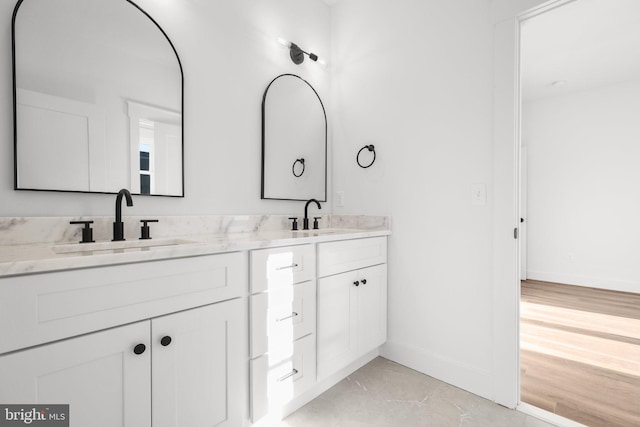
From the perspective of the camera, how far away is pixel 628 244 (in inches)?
156

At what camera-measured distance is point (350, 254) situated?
1860 mm

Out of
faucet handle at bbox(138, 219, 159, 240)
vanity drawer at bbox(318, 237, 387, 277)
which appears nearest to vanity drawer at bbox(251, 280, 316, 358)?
vanity drawer at bbox(318, 237, 387, 277)

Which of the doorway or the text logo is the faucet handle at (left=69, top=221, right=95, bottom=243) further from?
the doorway

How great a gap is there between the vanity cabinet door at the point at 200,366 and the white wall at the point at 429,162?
1.23 meters

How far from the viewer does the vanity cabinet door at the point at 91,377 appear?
2.67 feet

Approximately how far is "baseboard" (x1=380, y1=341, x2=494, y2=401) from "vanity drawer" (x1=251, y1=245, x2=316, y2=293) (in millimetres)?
981

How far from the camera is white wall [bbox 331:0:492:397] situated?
179 centimetres

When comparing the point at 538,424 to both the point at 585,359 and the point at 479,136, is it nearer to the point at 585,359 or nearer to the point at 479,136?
the point at 585,359

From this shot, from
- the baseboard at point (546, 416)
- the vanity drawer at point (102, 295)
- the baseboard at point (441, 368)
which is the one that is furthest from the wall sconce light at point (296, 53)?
the baseboard at point (546, 416)

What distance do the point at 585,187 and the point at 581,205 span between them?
0.25m

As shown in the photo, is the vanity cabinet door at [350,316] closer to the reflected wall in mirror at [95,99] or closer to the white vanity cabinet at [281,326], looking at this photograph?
the white vanity cabinet at [281,326]

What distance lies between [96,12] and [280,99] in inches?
42.1

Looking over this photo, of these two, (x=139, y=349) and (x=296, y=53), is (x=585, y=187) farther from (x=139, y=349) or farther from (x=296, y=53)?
(x=139, y=349)

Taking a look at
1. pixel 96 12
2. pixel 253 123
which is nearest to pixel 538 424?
pixel 253 123
